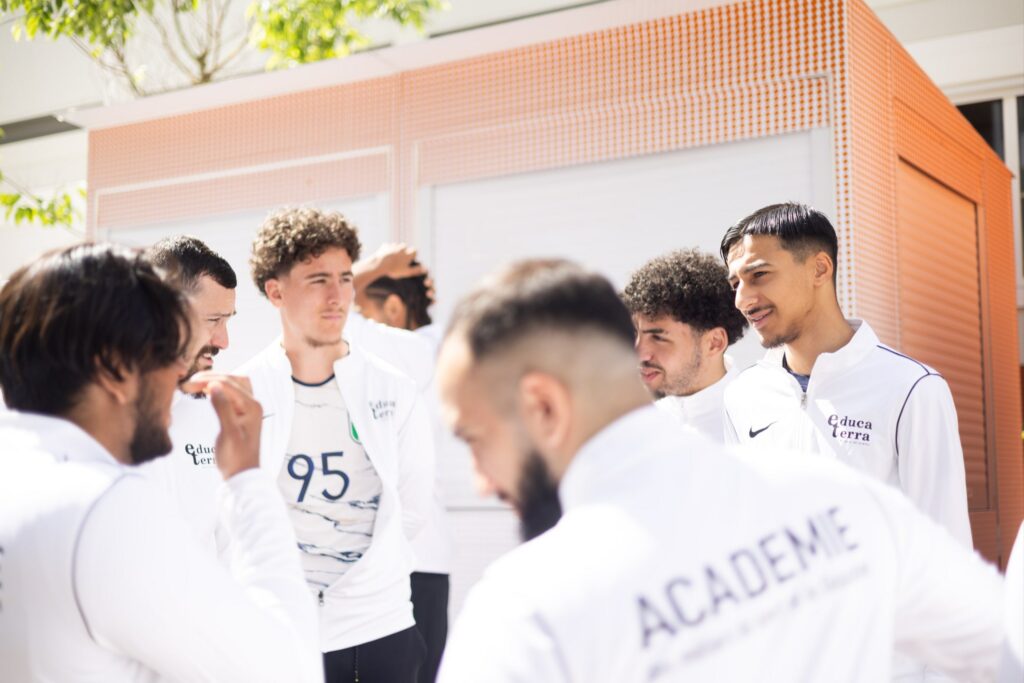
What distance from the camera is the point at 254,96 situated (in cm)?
733

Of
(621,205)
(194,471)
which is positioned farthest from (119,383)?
(621,205)

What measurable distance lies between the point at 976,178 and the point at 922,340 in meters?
1.90

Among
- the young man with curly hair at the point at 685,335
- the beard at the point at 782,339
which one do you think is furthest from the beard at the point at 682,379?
the beard at the point at 782,339

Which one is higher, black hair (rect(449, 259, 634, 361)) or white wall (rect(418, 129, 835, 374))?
white wall (rect(418, 129, 835, 374))

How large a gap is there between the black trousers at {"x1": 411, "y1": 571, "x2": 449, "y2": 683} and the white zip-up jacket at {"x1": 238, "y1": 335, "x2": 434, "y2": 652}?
0.79 m

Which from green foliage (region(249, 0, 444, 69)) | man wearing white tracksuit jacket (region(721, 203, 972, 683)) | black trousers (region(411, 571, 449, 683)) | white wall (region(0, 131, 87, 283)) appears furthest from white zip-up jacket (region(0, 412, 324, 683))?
white wall (region(0, 131, 87, 283))

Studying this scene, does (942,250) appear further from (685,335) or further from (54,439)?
(54,439)

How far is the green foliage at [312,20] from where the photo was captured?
31.0ft

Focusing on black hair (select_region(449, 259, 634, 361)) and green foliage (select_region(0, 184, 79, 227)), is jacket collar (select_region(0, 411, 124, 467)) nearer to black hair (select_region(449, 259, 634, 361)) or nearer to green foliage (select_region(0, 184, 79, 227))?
black hair (select_region(449, 259, 634, 361))

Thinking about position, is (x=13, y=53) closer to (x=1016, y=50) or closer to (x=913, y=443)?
(x=1016, y=50)

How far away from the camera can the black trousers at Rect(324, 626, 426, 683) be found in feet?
11.0

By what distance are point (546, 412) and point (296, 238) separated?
109 inches

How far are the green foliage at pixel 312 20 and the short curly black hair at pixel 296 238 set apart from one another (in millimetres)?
6094

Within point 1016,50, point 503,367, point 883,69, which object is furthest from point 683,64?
point 503,367
